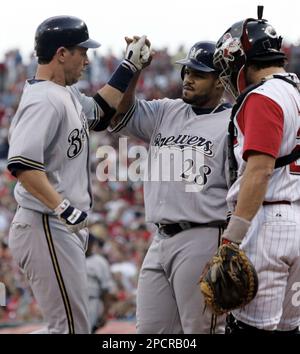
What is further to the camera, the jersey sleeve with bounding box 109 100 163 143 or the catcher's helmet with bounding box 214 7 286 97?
the jersey sleeve with bounding box 109 100 163 143

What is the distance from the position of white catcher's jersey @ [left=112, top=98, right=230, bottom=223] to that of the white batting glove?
0.37m

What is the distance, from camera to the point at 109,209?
1363 cm

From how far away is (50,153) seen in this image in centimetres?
489

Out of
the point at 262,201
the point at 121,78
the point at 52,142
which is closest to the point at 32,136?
the point at 52,142

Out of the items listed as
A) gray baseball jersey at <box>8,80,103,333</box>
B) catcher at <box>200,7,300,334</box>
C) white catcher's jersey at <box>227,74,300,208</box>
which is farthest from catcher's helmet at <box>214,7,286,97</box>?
gray baseball jersey at <box>8,80,103,333</box>

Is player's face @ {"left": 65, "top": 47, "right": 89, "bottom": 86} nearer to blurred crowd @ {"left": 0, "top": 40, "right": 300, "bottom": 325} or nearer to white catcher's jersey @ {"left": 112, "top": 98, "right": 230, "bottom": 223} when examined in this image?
white catcher's jersey @ {"left": 112, "top": 98, "right": 230, "bottom": 223}

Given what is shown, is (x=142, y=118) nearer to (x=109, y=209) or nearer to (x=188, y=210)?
(x=188, y=210)

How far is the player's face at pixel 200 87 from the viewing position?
541 centimetres

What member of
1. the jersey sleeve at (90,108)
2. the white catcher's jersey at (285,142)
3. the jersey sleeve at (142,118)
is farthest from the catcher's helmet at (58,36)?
the white catcher's jersey at (285,142)

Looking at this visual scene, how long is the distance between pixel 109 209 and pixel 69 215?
8.97 m

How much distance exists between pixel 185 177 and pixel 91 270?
400 cm

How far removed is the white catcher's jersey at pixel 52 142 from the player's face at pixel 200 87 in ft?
2.37

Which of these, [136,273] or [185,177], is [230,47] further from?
[136,273]

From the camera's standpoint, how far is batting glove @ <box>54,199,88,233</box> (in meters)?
4.66
